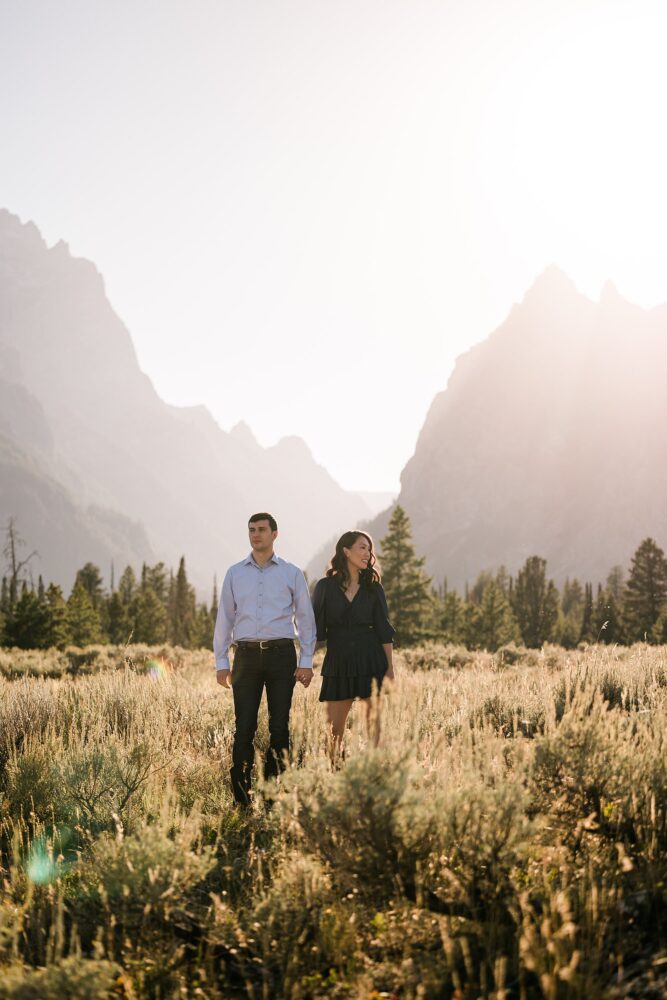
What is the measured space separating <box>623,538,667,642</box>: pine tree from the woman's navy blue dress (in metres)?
42.9

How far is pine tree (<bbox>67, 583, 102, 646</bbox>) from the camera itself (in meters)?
41.0

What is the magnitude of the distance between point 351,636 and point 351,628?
7 cm

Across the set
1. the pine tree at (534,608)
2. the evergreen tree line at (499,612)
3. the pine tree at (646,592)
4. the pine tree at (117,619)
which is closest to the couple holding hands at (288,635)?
the evergreen tree line at (499,612)

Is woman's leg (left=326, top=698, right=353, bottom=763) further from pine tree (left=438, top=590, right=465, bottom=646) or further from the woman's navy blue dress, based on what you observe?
pine tree (left=438, top=590, right=465, bottom=646)

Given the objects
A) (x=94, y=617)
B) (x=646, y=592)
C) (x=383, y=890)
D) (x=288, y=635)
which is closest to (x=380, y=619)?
(x=288, y=635)

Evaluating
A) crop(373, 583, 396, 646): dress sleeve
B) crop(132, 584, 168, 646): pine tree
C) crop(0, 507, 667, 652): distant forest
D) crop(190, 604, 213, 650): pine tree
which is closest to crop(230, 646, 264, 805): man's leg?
crop(373, 583, 396, 646): dress sleeve

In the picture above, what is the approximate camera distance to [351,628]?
236 inches

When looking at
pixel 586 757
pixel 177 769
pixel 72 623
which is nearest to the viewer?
pixel 586 757

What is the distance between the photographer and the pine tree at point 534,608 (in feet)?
183

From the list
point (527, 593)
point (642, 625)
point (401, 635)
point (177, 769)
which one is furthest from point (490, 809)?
point (527, 593)

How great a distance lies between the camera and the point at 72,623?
4181 centimetres

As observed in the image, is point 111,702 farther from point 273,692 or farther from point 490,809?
point 490,809

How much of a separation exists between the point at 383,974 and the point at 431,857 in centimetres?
72

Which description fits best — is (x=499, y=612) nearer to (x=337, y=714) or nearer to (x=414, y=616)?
(x=414, y=616)
